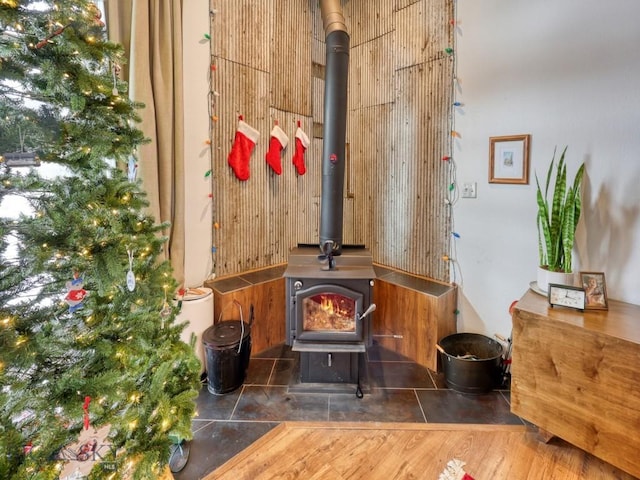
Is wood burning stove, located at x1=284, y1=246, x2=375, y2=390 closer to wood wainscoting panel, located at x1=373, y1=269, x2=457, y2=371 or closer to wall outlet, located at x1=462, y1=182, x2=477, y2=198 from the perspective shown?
wood wainscoting panel, located at x1=373, y1=269, x2=457, y2=371

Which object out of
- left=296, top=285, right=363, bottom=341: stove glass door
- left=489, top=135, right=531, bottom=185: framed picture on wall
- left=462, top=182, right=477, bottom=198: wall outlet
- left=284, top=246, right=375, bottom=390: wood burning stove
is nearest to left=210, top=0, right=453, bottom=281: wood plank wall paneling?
left=462, top=182, right=477, bottom=198: wall outlet

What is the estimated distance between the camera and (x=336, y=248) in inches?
96.3

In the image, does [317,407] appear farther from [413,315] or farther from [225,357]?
[413,315]

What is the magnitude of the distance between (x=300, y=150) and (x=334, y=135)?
31.6 inches

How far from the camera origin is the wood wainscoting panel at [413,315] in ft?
8.13

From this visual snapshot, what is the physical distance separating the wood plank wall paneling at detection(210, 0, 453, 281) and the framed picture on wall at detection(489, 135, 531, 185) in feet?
1.20

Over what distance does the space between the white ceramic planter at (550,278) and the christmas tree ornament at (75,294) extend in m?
2.19

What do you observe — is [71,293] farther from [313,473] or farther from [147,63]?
[147,63]

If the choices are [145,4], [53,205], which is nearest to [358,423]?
[53,205]

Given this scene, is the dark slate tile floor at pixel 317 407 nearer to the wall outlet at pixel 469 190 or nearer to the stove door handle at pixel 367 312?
the stove door handle at pixel 367 312

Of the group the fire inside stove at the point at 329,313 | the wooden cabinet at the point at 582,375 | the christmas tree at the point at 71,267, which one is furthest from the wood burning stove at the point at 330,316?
the christmas tree at the point at 71,267

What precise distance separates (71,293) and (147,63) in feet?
4.95

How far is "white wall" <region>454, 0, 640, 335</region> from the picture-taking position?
1.84m

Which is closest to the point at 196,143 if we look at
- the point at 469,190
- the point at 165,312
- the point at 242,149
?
the point at 242,149
